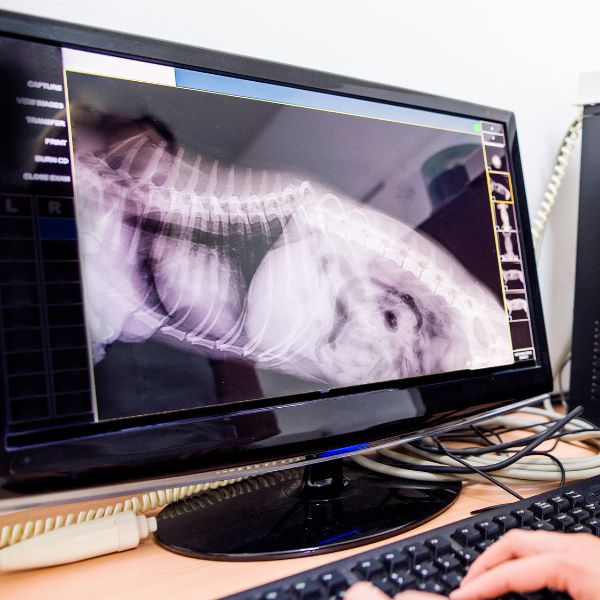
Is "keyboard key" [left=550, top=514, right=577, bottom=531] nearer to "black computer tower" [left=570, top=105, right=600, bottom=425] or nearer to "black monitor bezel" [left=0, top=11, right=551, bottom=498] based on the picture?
"black monitor bezel" [left=0, top=11, right=551, bottom=498]

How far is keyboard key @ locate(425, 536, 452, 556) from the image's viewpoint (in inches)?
18.2

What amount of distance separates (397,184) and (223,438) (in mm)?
333

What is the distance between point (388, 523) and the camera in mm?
557

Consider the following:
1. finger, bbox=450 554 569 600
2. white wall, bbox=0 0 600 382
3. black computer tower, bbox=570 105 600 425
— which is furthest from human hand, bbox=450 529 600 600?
white wall, bbox=0 0 600 382

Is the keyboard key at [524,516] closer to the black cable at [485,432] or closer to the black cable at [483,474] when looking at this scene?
the black cable at [483,474]

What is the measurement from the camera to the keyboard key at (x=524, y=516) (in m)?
0.52

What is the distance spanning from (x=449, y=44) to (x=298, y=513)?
2.47 feet

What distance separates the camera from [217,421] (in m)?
0.51

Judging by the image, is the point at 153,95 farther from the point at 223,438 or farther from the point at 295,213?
the point at 223,438

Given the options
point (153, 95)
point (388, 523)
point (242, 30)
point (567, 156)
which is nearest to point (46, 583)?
point (388, 523)

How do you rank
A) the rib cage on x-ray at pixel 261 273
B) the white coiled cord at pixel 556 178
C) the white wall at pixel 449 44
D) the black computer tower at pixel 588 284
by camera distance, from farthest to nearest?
the white coiled cord at pixel 556 178
the black computer tower at pixel 588 284
the white wall at pixel 449 44
the rib cage on x-ray at pixel 261 273

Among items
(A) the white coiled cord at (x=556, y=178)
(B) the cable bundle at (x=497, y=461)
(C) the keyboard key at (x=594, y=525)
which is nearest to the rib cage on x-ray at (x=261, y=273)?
(B) the cable bundle at (x=497, y=461)

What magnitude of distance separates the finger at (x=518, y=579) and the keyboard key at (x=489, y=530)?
0.05 m

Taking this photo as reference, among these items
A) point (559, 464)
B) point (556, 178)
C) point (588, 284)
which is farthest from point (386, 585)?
point (556, 178)
